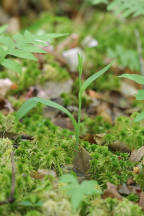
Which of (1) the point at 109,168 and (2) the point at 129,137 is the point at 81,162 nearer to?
(1) the point at 109,168

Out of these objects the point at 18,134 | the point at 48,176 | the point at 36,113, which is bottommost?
the point at 48,176

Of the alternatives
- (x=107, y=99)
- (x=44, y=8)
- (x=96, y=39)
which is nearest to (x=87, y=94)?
(x=107, y=99)

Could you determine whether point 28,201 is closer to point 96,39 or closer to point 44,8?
point 96,39

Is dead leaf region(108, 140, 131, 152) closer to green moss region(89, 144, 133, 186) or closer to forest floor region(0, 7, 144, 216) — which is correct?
forest floor region(0, 7, 144, 216)

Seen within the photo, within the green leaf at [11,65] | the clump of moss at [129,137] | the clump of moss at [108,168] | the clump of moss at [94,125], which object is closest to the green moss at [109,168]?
the clump of moss at [108,168]

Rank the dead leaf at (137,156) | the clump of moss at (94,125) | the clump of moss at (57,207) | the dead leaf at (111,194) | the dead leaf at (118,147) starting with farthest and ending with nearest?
the clump of moss at (94,125) → the dead leaf at (118,147) → the dead leaf at (137,156) → the dead leaf at (111,194) → the clump of moss at (57,207)

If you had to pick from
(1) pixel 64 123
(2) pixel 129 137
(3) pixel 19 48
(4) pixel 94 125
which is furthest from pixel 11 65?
(4) pixel 94 125

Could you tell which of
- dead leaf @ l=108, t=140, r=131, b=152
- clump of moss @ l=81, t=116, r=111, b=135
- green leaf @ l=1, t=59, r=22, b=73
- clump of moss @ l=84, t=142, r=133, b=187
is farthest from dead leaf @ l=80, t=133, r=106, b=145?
green leaf @ l=1, t=59, r=22, b=73

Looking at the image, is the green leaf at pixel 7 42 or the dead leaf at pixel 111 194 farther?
the green leaf at pixel 7 42

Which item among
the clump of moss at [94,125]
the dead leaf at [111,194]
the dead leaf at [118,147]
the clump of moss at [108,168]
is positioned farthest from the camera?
the clump of moss at [94,125]

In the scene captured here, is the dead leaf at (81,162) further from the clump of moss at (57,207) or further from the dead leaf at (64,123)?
the dead leaf at (64,123)

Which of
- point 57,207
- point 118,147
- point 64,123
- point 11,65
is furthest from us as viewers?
point 64,123
